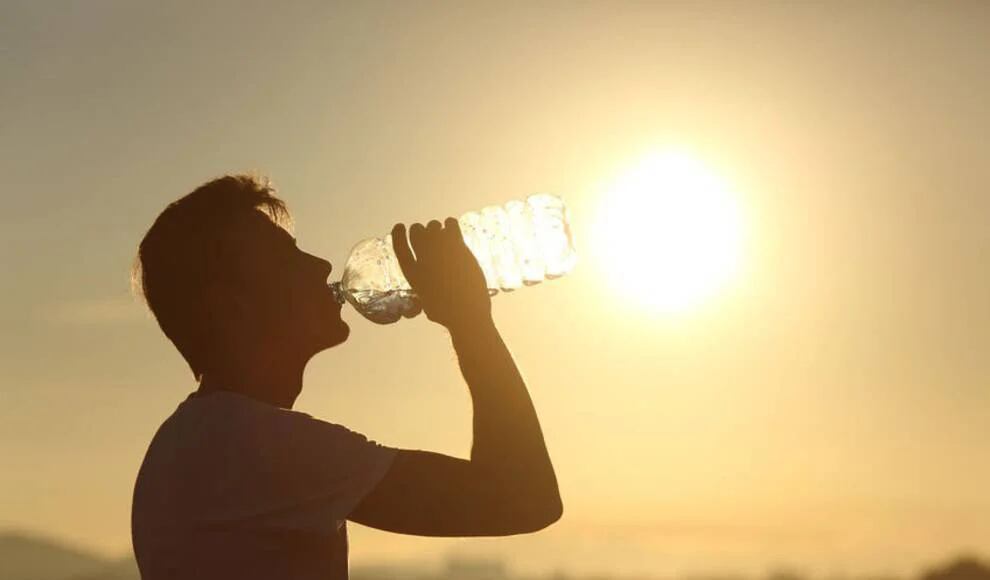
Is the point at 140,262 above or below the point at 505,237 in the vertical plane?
below

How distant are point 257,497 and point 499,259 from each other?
2.89 meters

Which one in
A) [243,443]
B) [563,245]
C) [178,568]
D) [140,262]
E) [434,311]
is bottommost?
[178,568]

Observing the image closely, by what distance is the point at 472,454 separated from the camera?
305 centimetres

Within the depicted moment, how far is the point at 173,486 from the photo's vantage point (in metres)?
2.77

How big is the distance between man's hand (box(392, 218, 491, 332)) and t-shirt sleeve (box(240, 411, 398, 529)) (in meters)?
0.50

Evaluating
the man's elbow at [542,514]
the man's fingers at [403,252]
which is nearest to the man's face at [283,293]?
the man's fingers at [403,252]

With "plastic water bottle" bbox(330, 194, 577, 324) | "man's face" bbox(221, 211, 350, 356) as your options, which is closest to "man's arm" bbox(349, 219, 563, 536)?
"man's face" bbox(221, 211, 350, 356)

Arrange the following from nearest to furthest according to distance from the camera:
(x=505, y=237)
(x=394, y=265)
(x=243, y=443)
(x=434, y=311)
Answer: (x=243, y=443), (x=434, y=311), (x=394, y=265), (x=505, y=237)

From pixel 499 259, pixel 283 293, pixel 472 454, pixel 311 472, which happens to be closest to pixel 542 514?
pixel 472 454

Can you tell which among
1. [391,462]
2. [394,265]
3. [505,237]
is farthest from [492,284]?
[391,462]

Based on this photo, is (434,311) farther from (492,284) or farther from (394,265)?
(492,284)

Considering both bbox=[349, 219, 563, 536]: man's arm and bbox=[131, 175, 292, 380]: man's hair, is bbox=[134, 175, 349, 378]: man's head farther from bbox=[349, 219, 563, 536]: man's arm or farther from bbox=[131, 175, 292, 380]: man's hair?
bbox=[349, 219, 563, 536]: man's arm

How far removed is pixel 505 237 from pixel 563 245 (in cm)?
26

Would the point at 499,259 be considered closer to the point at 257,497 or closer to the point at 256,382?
the point at 256,382
